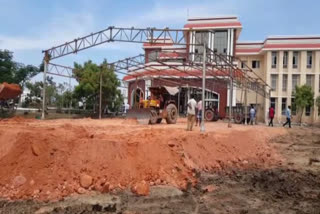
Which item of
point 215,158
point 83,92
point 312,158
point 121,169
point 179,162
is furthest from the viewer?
point 83,92

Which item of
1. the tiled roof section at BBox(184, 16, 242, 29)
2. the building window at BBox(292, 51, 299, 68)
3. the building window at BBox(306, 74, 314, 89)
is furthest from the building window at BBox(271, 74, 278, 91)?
the tiled roof section at BBox(184, 16, 242, 29)

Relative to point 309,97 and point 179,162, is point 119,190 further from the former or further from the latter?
point 309,97

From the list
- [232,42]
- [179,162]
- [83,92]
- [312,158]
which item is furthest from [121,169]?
[232,42]

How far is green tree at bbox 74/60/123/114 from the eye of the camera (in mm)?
32500

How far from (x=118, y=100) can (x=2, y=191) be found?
103 ft

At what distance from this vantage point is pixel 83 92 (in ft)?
112

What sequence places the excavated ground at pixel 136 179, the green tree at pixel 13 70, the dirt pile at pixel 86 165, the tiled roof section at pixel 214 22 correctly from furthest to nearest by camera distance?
the tiled roof section at pixel 214 22 → the green tree at pixel 13 70 → the dirt pile at pixel 86 165 → the excavated ground at pixel 136 179

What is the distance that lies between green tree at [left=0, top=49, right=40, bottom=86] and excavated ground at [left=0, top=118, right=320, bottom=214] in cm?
2891

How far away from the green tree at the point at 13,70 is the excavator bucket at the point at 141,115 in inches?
825

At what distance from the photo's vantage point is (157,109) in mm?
20422

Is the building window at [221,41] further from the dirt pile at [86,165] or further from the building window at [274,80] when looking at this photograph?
the dirt pile at [86,165]

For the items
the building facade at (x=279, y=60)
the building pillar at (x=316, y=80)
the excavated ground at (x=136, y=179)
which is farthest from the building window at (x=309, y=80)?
the excavated ground at (x=136, y=179)

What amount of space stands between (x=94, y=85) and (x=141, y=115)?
14.0m

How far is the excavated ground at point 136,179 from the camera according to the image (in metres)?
6.96
